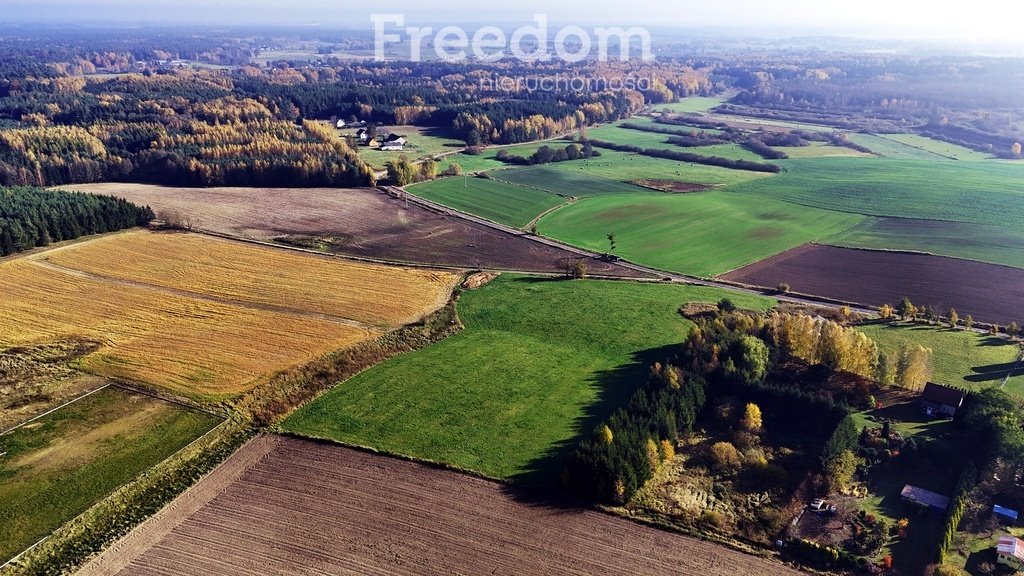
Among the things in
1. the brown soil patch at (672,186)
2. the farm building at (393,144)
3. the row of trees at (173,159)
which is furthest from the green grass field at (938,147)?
the row of trees at (173,159)

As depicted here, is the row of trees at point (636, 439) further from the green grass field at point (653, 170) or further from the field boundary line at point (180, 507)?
the green grass field at point (653, 170)

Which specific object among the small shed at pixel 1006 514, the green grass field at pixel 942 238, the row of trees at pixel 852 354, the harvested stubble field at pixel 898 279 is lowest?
the small shed at pixel 1006 514

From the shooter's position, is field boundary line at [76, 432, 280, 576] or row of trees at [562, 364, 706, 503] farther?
row of trees at [562, 364, 706, 503]

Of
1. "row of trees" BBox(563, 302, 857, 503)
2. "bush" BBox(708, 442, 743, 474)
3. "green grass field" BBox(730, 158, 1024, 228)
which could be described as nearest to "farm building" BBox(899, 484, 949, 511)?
"row of trees" BBox(563, 302, 857, 503)

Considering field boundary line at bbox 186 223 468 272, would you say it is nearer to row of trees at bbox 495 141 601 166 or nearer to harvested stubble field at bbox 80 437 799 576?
harvested stubble field at bbox 80 437 799 576

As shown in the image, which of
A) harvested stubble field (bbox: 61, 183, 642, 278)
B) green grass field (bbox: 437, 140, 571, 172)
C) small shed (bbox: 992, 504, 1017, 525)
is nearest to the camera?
small shed (bbox: 992, 504, 1017, 525)

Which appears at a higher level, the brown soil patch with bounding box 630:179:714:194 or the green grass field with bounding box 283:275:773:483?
the brown soil patch with bounding box 630:179:714:194

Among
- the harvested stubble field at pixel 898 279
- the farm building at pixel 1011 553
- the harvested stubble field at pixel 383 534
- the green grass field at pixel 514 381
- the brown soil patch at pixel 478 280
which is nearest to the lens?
the farm building at pixel 1011 553
